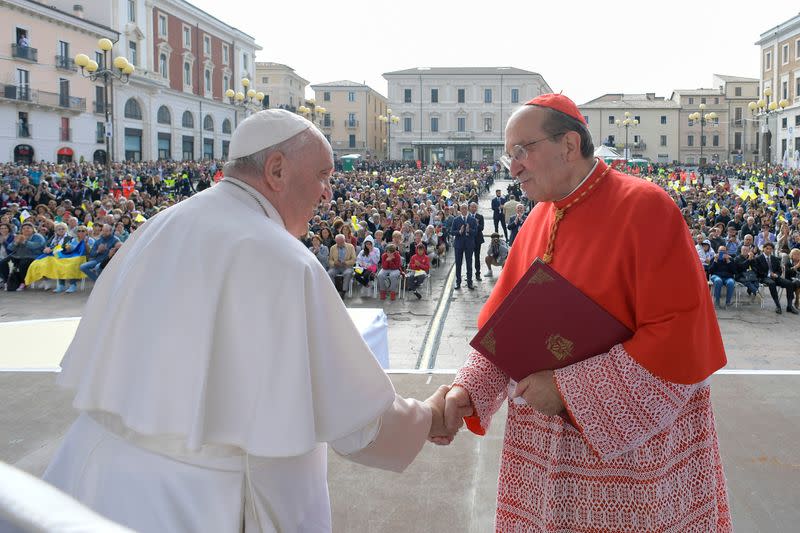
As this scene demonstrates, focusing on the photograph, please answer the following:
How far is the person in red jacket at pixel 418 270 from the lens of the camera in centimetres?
1375

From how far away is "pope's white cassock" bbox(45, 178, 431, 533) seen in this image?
1.89 meters

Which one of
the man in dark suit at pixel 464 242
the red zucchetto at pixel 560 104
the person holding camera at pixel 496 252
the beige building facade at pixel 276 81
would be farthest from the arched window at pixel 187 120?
the red zucchetto at pixel 560 104

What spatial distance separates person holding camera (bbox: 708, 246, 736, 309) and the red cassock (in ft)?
38.0

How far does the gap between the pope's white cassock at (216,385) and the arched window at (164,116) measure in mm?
51743

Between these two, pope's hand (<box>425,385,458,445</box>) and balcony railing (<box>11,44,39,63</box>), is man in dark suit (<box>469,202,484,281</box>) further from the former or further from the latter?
balcony railing (<box>11,44,39,63</box>)

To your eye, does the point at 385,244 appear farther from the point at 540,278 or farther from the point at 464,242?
the point at 540,278

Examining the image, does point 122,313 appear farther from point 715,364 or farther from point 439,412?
point 715,364

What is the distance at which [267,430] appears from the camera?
1.86 metres

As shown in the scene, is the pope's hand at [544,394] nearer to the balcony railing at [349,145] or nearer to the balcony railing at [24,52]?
the balcony railing at [24,52]

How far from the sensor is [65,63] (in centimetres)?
4128

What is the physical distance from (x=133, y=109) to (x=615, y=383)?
4930 centimetres

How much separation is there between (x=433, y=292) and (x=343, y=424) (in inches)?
488

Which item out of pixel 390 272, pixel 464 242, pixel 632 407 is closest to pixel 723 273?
pixel 464 242

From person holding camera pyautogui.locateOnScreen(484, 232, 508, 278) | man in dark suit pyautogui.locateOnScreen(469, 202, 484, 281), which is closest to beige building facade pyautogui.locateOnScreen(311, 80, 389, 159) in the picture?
man in dark suit pyautogui.locateOnScreen(469, 202, 484, 281)
